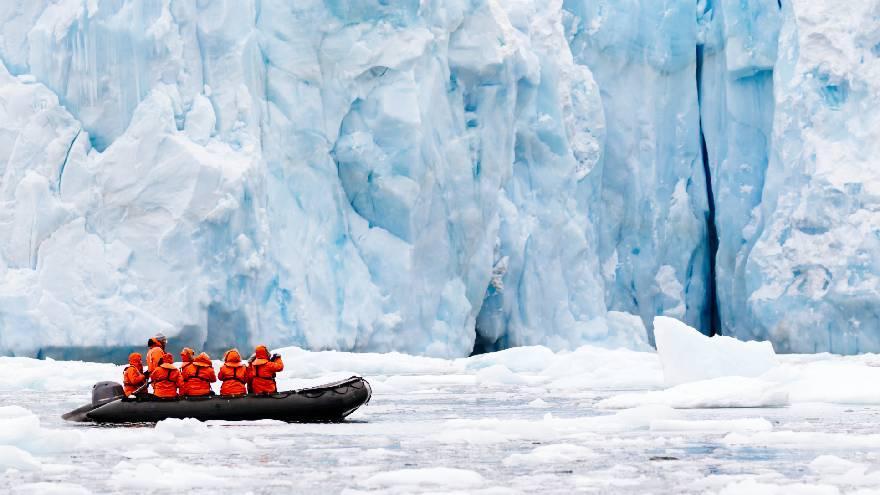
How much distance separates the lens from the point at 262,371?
1240 cm

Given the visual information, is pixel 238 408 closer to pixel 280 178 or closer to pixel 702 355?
pixel 702 355

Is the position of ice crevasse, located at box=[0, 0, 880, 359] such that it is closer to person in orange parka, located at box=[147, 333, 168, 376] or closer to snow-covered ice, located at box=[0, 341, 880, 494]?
snow-covered ice, located at box=[0, 341, 880, 494]

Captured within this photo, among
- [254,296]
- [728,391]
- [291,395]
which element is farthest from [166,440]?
[254,296]

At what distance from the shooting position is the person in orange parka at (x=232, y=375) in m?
12.3

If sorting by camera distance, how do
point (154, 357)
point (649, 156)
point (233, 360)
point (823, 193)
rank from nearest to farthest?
point (154, 357) → point (233, 360) → point (823, 193) → point (649, 156)

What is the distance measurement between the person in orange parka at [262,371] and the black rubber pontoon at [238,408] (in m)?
0.23

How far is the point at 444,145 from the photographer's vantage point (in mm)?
25297

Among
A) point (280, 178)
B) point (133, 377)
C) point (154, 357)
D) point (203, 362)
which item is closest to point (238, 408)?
point (203, 362)

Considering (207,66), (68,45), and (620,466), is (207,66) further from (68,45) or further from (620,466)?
(620,466)

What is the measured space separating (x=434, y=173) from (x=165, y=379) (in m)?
12.9

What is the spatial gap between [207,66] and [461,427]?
12442 mm

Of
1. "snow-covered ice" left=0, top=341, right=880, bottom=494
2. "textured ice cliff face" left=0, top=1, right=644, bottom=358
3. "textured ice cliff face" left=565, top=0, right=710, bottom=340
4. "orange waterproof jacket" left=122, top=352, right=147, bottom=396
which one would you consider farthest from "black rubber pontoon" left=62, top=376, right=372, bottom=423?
"textured ice cliff face" left=565, top=0, right=710, bottom=340

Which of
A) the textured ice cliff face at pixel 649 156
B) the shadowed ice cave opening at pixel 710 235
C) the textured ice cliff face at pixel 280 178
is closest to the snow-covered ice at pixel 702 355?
the textured ice cliff face at pixel 280 178

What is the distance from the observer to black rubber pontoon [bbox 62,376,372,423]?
12.0m
